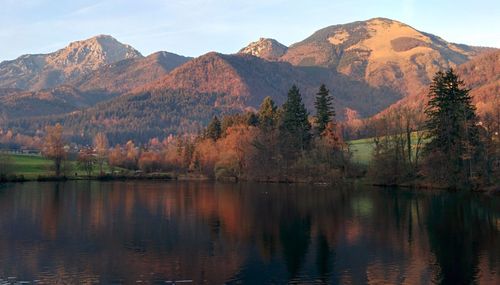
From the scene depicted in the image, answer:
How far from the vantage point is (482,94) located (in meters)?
181

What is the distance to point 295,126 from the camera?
4621 inches

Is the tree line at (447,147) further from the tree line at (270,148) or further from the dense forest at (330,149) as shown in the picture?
the tree line at (270,148)

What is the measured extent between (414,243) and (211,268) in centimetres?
1572

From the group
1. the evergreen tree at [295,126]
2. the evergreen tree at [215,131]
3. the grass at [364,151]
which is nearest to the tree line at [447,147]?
the grass at [364,151]

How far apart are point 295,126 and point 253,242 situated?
7957 centimetres

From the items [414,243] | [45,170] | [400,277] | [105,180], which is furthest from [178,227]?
[45,170]

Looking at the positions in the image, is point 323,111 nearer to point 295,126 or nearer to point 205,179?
point 295,126

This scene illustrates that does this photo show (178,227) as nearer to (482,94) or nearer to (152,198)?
(152,198)

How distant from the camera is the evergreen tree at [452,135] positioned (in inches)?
3135

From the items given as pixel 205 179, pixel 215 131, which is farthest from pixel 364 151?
pixel 215 131

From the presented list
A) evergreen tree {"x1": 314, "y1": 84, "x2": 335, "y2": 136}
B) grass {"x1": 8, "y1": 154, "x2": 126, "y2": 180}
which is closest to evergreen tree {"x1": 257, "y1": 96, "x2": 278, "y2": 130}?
evergreen tree {"x1": 314, "y1": 84, "x2": 335, "y2": 136}

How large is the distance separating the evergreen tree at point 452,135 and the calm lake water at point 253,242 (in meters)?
14.0

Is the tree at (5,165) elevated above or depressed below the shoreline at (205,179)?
above

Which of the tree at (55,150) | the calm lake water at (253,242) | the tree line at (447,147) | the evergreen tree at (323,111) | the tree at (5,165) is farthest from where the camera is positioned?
the tree at (55,150)
